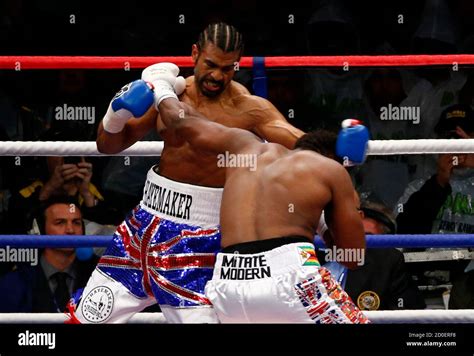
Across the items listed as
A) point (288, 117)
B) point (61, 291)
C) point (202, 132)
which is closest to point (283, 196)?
point (202, 132)

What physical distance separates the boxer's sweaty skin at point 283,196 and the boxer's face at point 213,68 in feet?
0.76

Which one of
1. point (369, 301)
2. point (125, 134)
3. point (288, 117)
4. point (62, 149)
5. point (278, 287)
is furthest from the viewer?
point (288, 117)

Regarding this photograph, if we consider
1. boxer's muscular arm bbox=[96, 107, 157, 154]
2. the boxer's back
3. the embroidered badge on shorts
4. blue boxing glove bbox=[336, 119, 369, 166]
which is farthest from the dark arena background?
the boxer's back

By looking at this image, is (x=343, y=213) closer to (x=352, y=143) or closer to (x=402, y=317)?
(x=352, y=143)

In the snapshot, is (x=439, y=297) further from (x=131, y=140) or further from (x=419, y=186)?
(x=131, y=140)

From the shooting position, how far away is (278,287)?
272cm

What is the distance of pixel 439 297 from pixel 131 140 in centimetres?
138

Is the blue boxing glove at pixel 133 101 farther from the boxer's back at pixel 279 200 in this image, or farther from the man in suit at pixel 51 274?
the man in suit at pixel 51 274

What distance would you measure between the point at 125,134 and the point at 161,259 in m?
0.39

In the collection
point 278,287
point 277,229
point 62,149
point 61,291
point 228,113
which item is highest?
point 228,113

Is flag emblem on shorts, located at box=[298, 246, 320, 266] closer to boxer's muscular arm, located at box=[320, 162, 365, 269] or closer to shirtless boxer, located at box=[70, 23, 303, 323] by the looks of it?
boxer's muscular arm, located at box=[320, 162, 365, 269]
